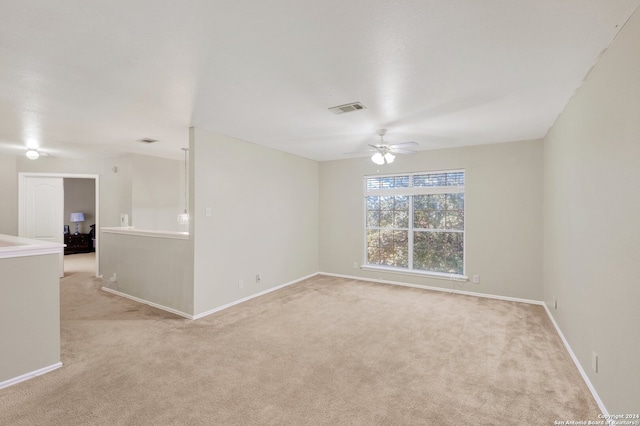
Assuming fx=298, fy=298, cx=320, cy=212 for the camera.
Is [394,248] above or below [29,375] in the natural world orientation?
above

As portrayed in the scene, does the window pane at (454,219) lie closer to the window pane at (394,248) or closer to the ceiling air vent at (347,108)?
the window pane at (394,248)

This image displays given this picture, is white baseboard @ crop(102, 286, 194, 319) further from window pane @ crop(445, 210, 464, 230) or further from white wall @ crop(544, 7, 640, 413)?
window pane @ crop(445, 210, 464, 230)

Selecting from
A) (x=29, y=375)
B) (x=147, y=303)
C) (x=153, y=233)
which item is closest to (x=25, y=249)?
(x=29, y=375)

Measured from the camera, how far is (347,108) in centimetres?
319

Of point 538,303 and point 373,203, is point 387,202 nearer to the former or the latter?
point 373,203

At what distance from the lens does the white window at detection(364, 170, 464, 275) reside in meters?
5.24

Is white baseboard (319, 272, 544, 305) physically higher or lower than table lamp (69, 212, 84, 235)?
lower

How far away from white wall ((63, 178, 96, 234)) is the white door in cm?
397

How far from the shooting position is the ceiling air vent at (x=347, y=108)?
3.11 metres

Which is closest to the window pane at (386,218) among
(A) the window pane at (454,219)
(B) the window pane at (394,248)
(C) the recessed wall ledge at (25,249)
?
(B) the window pane at (394,248)

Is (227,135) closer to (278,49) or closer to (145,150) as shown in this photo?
(145,150)

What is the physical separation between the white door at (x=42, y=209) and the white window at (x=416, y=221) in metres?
6.53

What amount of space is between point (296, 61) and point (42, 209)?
7028 millimetres

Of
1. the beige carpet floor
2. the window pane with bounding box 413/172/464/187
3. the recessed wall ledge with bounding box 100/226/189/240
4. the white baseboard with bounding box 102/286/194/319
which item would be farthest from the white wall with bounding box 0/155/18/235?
the window pane with bounding box 413/172/464/187
